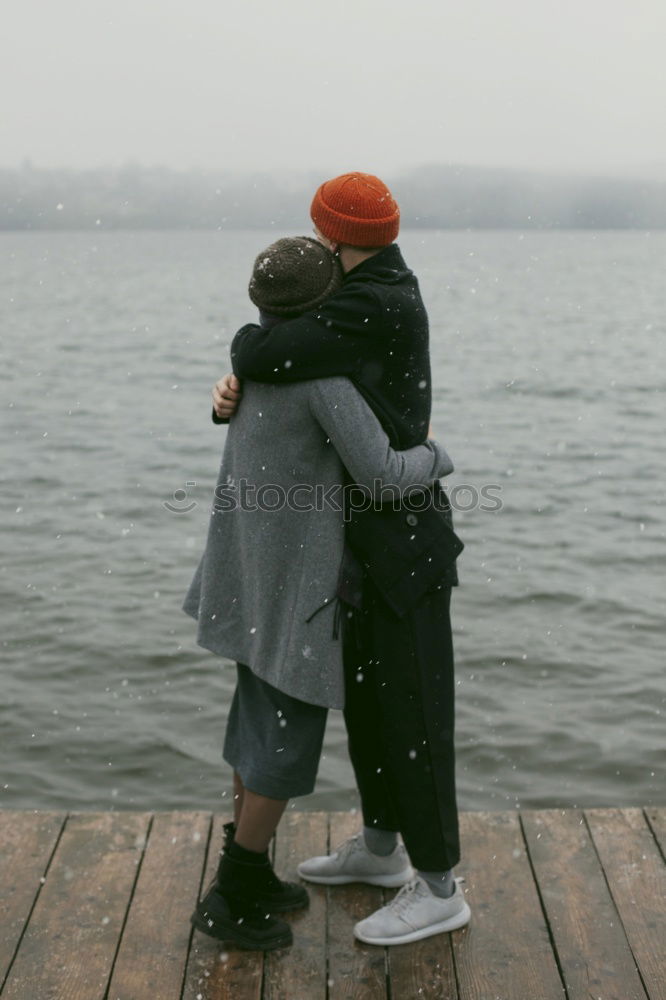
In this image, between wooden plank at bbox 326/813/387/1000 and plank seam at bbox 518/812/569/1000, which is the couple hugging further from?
plank seam at bbox 518/812/569/1000

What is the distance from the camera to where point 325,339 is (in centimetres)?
290

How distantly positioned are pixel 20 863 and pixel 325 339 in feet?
6.19

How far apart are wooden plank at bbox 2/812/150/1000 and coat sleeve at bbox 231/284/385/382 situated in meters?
1.58

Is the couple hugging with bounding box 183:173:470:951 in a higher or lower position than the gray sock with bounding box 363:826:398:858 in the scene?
higher

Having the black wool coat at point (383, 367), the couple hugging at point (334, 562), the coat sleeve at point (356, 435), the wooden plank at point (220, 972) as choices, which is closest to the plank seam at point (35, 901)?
the wooden plank at point (220, 972)

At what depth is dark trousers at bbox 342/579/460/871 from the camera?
3160mm

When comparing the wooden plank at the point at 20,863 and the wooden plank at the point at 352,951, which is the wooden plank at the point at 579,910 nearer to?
the wooden plank at the point at 352,951

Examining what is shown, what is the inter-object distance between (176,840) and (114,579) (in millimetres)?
5487

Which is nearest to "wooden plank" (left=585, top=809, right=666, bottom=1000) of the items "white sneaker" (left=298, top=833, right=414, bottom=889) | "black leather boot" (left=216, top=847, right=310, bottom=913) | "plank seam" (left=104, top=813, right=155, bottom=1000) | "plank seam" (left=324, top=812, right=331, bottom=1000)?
"white sneaker" (left=298, top=833, right=414, bottom=889)

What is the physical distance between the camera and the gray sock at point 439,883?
335cm

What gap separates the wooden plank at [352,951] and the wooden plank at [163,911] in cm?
39

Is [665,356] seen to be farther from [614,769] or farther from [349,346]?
[349,346]

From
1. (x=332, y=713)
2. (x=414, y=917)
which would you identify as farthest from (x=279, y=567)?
(x=332, y=713)

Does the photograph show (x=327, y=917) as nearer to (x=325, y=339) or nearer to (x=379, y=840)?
(x=379, y=840)
